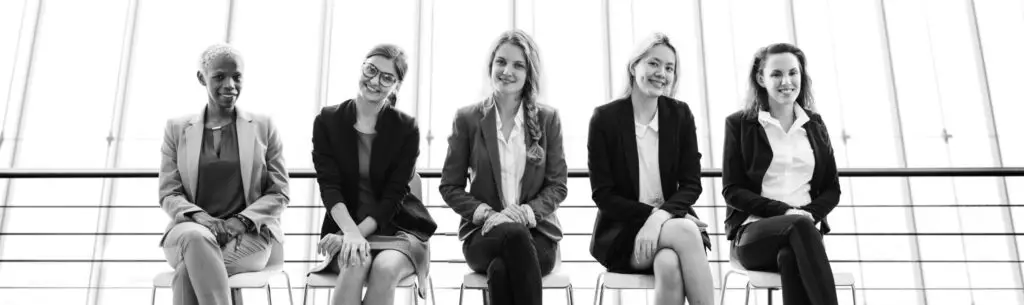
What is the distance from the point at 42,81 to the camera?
541 centimetres

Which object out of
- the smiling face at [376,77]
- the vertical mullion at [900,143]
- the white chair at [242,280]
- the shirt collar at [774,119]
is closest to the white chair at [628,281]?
the shirt collar at [774,119]

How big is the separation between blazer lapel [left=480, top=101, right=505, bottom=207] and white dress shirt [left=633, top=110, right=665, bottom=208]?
1.36 ft

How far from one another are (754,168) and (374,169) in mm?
1151

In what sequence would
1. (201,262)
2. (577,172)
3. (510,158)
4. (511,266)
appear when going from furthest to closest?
(577,172) < (510,158) < (201,262) < (511,266)

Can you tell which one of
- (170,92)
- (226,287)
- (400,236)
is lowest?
(226,287)

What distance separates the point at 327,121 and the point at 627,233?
93cm

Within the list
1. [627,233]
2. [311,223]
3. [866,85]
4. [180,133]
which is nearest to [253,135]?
[180,133]

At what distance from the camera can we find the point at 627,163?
2.18 meters

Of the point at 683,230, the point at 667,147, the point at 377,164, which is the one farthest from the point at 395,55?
the point at 683,230

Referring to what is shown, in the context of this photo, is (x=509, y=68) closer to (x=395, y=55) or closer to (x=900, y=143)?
(x=395, y=55)

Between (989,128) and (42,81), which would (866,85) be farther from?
(42,81)

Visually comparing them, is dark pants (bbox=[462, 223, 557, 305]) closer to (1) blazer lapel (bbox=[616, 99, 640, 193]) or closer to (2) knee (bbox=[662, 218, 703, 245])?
(2) knee (bbox=[662, 218, 703, 245])

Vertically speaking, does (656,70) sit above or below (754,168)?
above

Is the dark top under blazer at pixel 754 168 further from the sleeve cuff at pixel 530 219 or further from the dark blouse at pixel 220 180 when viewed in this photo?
the dark blouse at pixel 220 180
